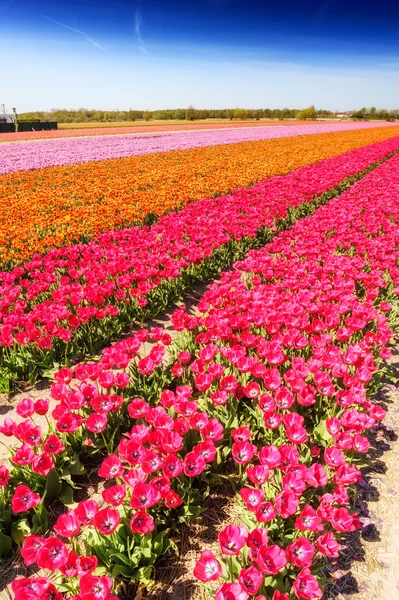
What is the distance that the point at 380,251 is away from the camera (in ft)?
22.4

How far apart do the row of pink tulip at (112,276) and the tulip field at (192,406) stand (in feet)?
0.13

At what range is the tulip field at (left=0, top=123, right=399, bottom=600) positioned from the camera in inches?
93.1

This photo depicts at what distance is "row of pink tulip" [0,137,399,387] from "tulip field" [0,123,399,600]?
0.04 metres

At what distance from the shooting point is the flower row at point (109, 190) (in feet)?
30.7

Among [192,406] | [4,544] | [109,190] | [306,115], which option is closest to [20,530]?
[4,544]

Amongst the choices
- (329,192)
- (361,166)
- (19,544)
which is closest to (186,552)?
(19,544)

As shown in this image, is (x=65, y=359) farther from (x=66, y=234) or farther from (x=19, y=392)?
(x=66, y=234)

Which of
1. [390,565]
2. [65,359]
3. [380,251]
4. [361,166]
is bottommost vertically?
[390,565]

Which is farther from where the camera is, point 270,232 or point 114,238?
point 270,232

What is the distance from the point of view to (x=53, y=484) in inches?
123

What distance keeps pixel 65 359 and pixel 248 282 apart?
11.0 feet

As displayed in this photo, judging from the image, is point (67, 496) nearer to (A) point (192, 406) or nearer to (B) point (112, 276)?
(A) point (192, 406)

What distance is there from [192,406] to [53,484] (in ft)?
4.16

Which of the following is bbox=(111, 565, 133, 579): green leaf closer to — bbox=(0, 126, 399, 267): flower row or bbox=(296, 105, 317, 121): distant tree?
bbox=(0, 126, 399, 267): flower row
